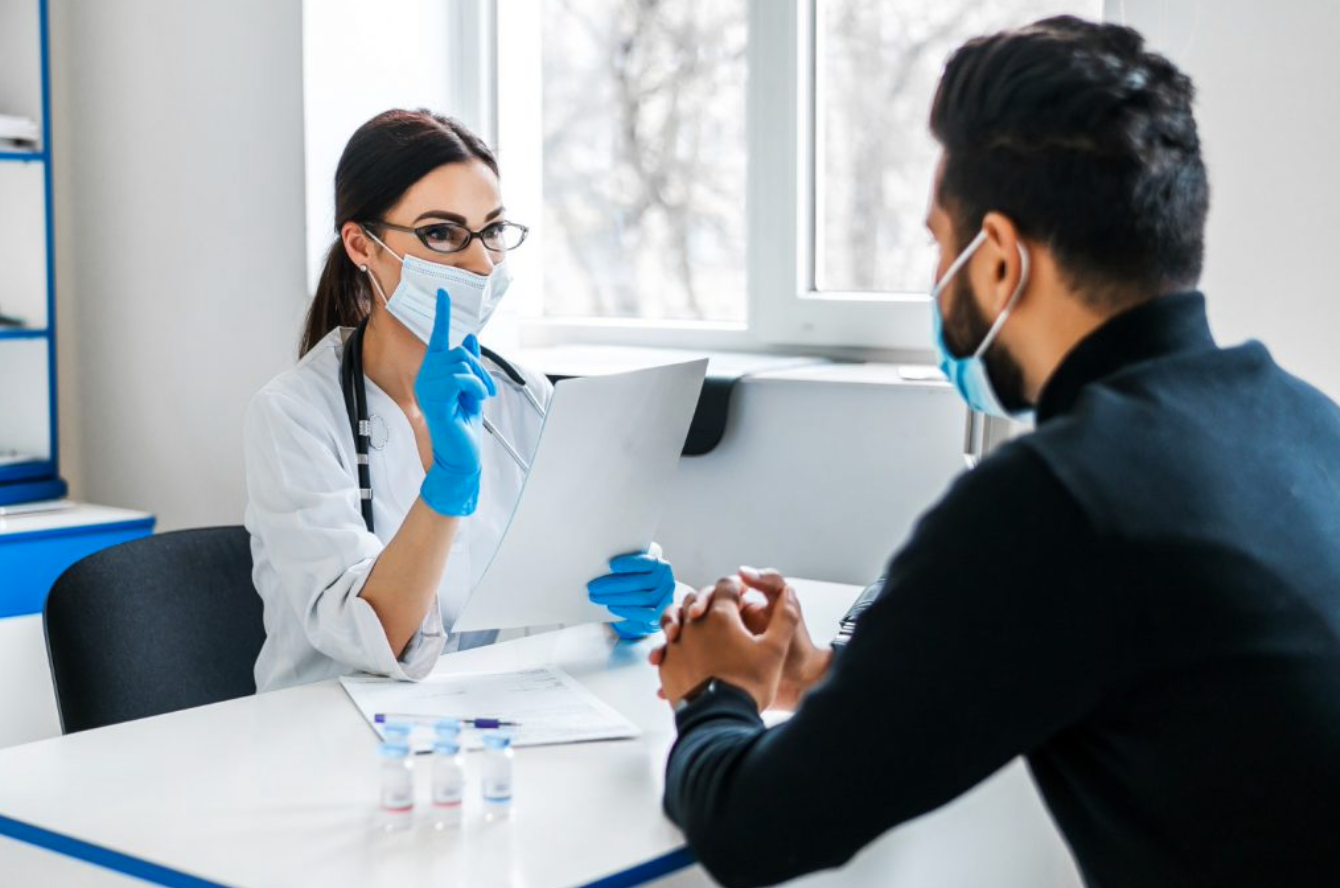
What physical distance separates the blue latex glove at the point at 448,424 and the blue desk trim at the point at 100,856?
557 millimetres

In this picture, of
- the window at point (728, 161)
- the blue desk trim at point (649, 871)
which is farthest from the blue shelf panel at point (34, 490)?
the blue desk trim at point (649, 871)

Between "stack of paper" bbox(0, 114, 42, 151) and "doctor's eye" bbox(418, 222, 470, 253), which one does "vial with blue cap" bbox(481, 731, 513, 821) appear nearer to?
"doctor's eye" bbox(418, 222, 470, 253)

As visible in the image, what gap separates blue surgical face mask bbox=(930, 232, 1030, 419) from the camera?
103cm

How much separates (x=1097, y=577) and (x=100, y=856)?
757 mm

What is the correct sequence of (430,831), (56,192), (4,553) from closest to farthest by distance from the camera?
(430,831), (4,553), (56,192)

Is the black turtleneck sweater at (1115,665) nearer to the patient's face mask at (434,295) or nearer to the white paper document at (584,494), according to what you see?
the white paper document at (584,494)

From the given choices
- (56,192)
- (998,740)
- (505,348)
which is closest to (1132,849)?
(998,740)

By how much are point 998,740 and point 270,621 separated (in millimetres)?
1107

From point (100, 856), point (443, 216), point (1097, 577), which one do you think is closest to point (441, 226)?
point (443, 216)

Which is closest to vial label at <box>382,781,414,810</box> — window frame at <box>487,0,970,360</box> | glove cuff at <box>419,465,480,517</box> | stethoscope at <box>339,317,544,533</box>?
glove cuff at <box>419,465,480,517</box>

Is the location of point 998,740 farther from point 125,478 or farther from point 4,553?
point 125,478

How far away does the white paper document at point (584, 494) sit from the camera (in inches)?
58.3

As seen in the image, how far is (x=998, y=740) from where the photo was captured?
891 mm

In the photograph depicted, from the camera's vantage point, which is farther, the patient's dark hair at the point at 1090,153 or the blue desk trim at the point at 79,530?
the blue desk trim at the point at 79,530
